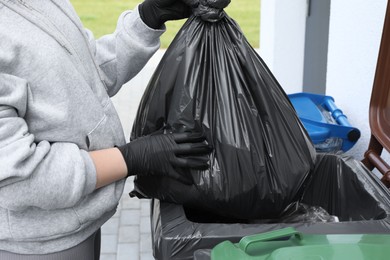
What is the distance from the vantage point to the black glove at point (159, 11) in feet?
5.62

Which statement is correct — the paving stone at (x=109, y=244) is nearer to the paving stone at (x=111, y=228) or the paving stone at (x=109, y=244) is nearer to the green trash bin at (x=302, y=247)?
the paving stone at (x=111, y=228)

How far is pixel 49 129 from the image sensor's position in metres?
1.40

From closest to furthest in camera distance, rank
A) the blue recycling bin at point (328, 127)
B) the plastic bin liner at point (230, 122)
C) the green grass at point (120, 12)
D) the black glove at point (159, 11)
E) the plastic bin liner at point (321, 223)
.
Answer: the plastic bin liner at point (321, 223) → the plastic bin liner at point (230, 122) → the black glove at point (159, 11) → the blue recycling bin at point (328, 127) → the green grass at point (120, 12)

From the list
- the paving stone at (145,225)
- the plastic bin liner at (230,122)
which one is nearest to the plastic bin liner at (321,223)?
the plastic bin liner at (230,122)

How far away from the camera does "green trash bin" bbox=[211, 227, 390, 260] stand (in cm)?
116

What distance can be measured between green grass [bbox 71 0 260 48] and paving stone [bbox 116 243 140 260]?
18.1 ft

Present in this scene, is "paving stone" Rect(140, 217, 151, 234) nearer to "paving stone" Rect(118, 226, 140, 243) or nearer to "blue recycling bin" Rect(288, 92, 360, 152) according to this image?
"paving stone" Rect(118, 226, 140, 243)

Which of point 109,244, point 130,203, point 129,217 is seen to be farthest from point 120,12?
point 109,244

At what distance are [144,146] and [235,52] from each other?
13.7 inches

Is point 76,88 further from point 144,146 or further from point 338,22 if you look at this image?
point 338,22

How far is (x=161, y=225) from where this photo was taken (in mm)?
1442

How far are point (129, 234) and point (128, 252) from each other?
8.6 inches

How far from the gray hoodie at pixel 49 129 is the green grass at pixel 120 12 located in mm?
7078

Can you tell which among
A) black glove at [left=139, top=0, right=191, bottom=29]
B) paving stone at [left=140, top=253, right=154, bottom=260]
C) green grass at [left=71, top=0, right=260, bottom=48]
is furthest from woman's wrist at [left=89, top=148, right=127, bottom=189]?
green grass at [left=71, top=0, right=260, bottom=48]
